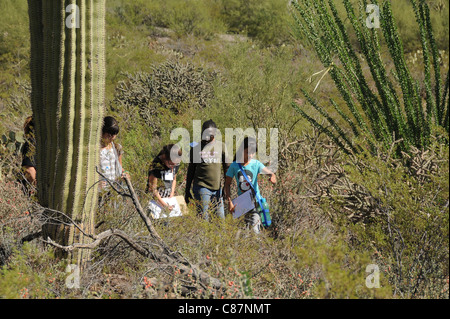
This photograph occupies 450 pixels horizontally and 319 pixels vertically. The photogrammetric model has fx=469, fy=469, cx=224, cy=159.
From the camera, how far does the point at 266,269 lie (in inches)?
135

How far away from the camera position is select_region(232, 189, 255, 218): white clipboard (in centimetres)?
445

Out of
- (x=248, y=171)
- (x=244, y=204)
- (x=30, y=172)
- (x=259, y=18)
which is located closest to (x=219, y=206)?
(x=244, y=204)

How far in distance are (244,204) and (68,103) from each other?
190 cm

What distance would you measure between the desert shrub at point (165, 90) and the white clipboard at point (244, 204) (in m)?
5.07

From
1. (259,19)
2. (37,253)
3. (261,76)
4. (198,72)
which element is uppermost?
(259,19)

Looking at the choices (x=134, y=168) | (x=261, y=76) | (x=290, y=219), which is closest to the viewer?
(x=290, y=219)

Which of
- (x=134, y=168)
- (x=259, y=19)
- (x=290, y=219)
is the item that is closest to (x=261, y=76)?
(x=134, y=168)

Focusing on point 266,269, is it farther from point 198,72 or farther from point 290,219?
point 198,72

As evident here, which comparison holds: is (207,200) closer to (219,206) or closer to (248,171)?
(219,206)

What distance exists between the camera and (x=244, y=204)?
4.46m

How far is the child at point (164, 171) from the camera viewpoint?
4.63 meters

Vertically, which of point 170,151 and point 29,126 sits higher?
point 29,126

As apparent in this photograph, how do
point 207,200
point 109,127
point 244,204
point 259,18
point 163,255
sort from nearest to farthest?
1. point 163,255
2. point 109,127
3. point 244,204
4. point 207,200
5. point 259,18
